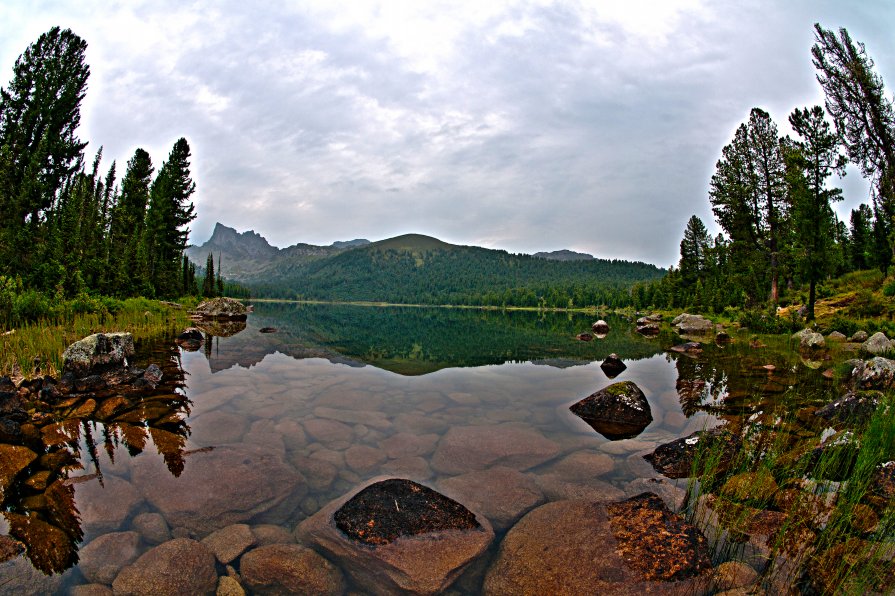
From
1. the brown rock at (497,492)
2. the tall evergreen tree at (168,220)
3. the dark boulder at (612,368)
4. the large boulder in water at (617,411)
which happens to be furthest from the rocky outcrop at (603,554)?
the tall evergreen tree at (168,220)

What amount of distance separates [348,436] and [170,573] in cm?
446

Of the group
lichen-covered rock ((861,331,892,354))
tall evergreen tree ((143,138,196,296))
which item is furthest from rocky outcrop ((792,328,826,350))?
tall evergreen tree ((143,138,196,296))

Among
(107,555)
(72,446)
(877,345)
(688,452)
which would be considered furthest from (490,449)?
(877,345)

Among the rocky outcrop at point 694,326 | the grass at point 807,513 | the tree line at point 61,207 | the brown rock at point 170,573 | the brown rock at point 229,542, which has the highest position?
the tree line at point 61,207

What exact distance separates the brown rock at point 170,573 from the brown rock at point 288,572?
0.35 m

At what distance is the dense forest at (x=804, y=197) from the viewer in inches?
1190

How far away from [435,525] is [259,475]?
9.94ft

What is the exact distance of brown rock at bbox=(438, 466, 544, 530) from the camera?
5738 mm

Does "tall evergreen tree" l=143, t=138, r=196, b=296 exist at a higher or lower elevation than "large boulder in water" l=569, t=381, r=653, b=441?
higher

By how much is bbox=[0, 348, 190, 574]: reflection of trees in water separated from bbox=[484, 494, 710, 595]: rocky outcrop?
457 cm

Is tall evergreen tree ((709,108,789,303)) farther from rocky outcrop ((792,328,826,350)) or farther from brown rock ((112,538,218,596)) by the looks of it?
brown rock ((112,538,218,596))

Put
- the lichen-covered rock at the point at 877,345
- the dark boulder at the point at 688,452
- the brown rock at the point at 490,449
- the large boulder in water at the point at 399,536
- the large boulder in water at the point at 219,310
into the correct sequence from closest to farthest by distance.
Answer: the large boulder in water at the point at 399,536
the dark boulder at the point at 688,452
the brown rock at the point at 490,449
the lichen-covered rock at the point at 877,345
the large boulder in water at the point at 219,310

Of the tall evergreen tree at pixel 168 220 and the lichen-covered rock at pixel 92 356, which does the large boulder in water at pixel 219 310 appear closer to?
the tall evergreen tree at pixel 168 220

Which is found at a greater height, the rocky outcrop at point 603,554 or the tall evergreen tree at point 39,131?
the tall evergreen tree at point 39,131
